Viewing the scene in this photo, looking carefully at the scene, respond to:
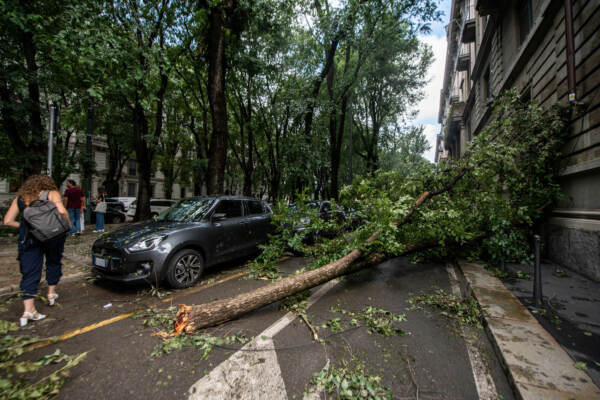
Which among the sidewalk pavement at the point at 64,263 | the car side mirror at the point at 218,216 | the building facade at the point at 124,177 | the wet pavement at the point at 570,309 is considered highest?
the building facade at the point at 124,177

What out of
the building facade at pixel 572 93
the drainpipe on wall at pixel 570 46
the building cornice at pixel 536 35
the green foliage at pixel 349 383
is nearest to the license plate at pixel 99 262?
the green foliage at pixel 349 383

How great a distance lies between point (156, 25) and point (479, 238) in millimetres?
13956

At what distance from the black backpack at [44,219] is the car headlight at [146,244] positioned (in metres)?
0.89

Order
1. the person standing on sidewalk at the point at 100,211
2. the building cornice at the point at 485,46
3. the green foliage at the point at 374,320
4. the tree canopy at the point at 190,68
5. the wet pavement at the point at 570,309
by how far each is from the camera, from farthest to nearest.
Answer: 1. the building cornice at the point at 485,46
2. the person standing on sidewalk at the point at 100,211
3. the tree canopy at the point at 190,68
4. the green foliage at the point at 374,320
5. the wet pavement at the point at 570,309

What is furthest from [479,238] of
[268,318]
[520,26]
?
[520,26]

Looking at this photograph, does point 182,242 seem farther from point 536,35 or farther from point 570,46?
point 536,35

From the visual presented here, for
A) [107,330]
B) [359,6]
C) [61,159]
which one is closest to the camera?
[107,330]

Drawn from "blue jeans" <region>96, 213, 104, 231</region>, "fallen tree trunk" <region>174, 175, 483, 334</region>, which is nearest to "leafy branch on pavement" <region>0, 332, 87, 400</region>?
"fallen tree trunk" <region>174, 175, 483, 334</region>

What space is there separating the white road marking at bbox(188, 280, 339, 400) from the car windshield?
10.6ft

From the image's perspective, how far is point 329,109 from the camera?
13.3 meters

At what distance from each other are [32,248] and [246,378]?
336 cm

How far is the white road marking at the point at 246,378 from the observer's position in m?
2.09

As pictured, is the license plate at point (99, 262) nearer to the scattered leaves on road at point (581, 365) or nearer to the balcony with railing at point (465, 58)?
the scattered leaves on road at point (581, 365)

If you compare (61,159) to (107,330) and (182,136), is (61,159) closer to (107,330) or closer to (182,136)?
(182,136)
